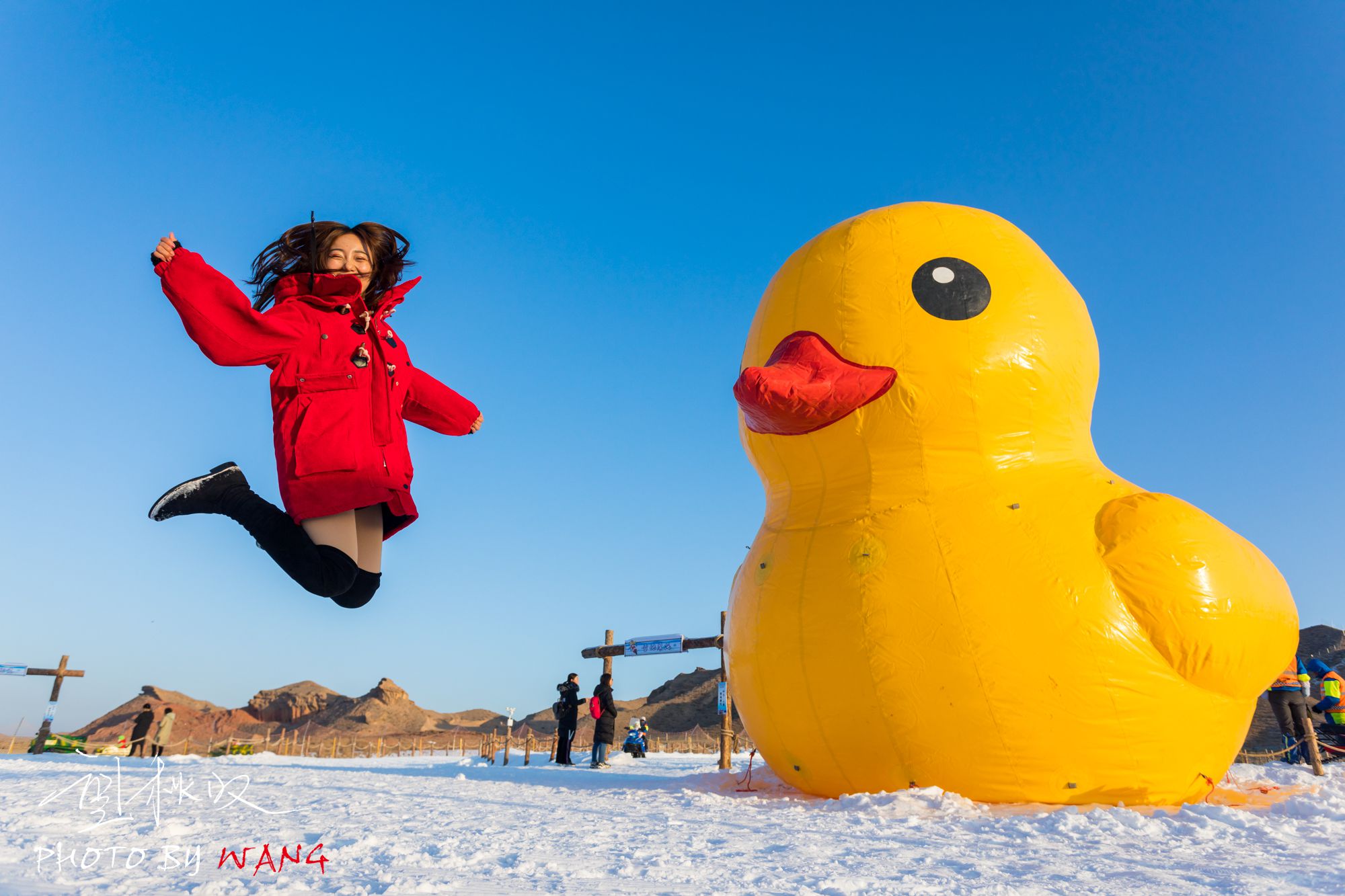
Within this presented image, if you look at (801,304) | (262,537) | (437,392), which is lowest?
(262,537)

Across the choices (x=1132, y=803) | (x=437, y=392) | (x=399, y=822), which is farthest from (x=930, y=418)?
(x=399, y=822)

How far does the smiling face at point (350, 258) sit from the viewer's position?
3.13 meters

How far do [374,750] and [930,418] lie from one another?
21045 millimetres

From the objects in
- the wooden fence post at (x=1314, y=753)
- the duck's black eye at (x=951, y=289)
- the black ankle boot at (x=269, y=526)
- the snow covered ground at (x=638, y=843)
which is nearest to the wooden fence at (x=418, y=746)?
the snow covered ground at (x=638, y=843)

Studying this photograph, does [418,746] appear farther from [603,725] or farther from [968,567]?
[968,567]

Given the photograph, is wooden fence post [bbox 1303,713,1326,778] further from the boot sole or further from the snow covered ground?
the boot sole

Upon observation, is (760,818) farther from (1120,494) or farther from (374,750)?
(374,750)

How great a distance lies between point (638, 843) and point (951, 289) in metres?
4.63

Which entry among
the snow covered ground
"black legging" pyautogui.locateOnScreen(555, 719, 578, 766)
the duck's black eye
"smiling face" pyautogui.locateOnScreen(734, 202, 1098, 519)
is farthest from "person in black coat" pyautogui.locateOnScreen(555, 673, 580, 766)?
the duck's black eye

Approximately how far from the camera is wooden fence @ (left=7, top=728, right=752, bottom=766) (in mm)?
18922

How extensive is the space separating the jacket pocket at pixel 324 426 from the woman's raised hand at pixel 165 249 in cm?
55

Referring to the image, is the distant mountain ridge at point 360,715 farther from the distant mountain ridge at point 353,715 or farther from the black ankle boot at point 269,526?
the black ankle boot at point 269,526

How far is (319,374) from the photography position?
9.44 feet

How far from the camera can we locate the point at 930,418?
629 centimetres
